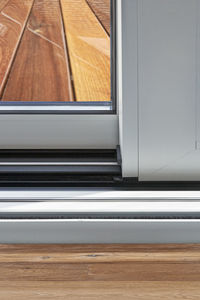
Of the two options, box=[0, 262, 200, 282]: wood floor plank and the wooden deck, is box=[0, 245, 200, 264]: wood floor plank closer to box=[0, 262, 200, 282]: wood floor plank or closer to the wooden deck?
box=[0, 262, 200, 282]: wood floor plank

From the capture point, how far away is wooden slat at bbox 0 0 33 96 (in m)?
1.11

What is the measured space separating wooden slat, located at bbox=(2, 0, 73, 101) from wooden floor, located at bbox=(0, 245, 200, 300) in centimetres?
56

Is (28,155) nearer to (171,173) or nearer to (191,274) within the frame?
(171,173)

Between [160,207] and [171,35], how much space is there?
0.42 metres

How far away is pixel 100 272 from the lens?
67 centimetres

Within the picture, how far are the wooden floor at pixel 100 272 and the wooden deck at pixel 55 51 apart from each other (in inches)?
22.4

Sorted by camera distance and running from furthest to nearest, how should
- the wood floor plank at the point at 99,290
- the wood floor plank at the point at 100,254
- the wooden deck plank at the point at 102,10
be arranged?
1. the wooden deck plank at the point at 102,10
2. the wood floor plank at the point at 100,254
3. the wood floor plank at the point at 99,290

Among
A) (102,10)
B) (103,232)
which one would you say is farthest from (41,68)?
(103,232)

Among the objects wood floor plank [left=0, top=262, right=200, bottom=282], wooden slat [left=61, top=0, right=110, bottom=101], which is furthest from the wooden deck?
wood floor plank [left=0, top=262, right=200, bottom=282]

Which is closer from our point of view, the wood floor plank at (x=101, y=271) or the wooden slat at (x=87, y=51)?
the wood floor plank at (x=101, y=271)

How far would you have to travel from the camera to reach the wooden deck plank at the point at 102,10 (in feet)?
3.65

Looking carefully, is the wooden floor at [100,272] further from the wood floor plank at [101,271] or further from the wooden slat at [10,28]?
the wooden slat at [10,28]

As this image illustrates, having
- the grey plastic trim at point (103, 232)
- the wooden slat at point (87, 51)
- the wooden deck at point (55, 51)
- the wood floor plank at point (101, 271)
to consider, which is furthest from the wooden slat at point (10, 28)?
the wood floor plank at point (101, 271)

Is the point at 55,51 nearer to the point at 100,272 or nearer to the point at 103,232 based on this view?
the point at 103,232
